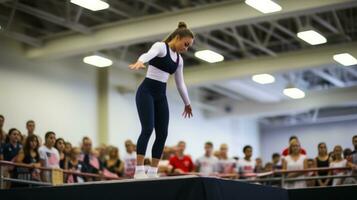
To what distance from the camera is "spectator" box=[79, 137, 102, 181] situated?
1107 cm

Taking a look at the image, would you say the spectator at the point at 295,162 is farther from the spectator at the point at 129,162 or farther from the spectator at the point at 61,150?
the spectator at the point at 61,150

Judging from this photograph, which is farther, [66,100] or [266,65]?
[266,65]

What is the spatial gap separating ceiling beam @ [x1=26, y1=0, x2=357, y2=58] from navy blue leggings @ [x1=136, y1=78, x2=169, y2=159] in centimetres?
602

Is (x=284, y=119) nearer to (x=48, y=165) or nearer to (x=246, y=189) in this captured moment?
(x=48, y=165)

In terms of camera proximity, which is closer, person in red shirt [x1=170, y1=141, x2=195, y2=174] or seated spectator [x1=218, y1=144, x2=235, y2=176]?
person in red shirt [x1=170, y1=141, x2=195, y2=174]

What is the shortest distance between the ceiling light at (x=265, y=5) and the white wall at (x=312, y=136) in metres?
11.0

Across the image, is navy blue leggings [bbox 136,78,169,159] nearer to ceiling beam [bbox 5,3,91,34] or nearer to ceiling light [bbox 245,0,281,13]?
ceiling light [bbox 245,0,281,13]

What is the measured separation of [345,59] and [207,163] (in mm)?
4741

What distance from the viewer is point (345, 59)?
15.3 metres

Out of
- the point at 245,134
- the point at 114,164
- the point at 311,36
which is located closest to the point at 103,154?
the point at 114,164

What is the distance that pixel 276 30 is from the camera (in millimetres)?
16828

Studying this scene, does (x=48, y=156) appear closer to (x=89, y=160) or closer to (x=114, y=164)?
(x=89, y=160)

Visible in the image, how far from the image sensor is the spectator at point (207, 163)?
12.4 metres

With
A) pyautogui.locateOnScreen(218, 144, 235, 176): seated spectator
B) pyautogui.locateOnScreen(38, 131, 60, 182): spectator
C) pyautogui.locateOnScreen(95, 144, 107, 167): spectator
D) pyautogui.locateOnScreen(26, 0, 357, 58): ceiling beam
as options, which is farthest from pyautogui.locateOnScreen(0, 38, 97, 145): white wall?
pyautogui.locateOnScreen(218, 144, 235, 176): seated spectator
